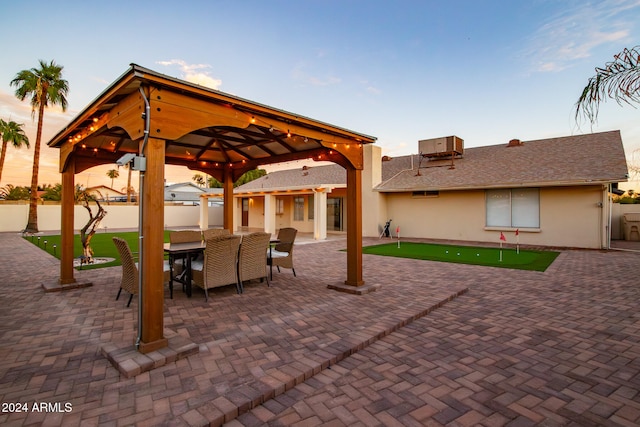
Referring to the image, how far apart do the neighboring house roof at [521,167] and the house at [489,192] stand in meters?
0.03

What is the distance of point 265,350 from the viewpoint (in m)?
3.32

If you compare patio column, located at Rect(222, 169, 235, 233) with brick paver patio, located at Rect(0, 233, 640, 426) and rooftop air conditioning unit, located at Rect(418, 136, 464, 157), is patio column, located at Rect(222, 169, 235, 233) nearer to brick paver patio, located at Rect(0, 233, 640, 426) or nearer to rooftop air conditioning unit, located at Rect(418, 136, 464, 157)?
brick paver patio, located at Rect(0, 233, 640, 426)

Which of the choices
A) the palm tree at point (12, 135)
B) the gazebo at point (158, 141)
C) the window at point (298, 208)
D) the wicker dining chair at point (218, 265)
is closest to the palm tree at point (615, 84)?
the gazebo at point (158, 141)

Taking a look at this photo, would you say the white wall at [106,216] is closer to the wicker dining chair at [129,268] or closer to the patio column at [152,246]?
the wicker dining chair at [129,268]

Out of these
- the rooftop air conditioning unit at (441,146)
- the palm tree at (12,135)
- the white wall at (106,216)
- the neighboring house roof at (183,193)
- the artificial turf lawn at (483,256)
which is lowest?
the artificial turf lawn at (483,256)

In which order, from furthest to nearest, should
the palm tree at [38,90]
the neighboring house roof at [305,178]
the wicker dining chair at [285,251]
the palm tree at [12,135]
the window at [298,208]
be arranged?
the palm tree at [12,135] → the window at [298,208] → the neighboring house roof at [305,178] → the palm tree at [38,90] → the wicker dining chair at [285,251]

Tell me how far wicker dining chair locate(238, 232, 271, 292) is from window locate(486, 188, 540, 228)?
11.6 m

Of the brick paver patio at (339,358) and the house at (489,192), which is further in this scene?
the house at (489,192)

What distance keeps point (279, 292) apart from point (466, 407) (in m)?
3.81

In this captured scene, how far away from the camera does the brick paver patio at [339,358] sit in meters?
2.32

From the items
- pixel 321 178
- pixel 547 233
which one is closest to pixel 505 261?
pixel 547 233

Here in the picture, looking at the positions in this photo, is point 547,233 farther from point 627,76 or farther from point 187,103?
point 187,103

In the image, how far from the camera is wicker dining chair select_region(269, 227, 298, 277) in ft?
21.7

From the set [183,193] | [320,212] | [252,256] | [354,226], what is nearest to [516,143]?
[320,212]
